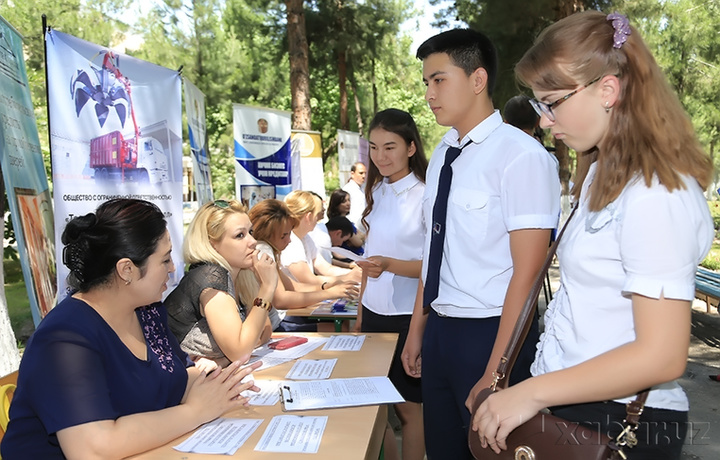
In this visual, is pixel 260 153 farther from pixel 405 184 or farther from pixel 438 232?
pixel 438 232

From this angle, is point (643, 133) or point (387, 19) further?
point (387, 19)

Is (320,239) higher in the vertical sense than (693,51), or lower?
lower

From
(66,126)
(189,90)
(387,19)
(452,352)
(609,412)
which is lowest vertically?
(452,352)

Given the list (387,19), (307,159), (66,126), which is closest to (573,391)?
(66,126)

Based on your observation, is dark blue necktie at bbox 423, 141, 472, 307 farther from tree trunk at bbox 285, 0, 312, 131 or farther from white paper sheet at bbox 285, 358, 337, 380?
tree trunk at bbox 285, 0, 312, 131

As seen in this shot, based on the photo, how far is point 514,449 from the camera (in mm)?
1090

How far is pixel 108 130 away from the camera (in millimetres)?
2637

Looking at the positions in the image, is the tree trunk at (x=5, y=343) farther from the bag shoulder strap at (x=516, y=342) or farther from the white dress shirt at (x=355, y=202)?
the white dress shirt at (x=355, y=202)

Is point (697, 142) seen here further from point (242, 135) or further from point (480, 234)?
point (242, 135)

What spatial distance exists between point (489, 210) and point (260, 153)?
4630 mm

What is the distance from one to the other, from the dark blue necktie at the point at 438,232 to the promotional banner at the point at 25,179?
147cm

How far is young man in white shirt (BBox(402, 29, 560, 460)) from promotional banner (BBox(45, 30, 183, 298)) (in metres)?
1.53

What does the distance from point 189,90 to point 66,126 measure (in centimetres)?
161

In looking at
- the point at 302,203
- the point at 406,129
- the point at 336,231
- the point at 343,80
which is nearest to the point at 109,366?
the point at 406,129
